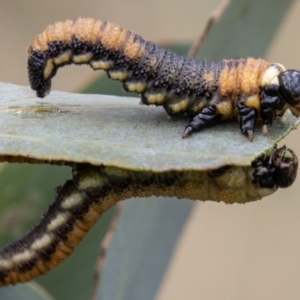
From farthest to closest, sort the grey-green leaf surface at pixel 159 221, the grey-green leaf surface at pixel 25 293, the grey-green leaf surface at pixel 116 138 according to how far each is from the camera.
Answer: the grey-green leaf surface at pixel 159 221 → the grey-green leaf surface at pixel 25 293 → the grey-green leaf surface at pixel 116 138

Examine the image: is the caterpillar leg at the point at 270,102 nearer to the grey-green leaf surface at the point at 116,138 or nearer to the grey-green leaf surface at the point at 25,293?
the grey-green leaf surface at the point at 116,138

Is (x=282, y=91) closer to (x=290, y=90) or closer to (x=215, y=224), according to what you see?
(x=290, y=90)

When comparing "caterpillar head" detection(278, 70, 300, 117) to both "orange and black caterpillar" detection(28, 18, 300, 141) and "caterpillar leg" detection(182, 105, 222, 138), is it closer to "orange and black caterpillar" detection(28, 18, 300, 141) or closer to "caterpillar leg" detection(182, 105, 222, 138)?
"orange and black caterpillar" detection(28, 18, 300, 141)

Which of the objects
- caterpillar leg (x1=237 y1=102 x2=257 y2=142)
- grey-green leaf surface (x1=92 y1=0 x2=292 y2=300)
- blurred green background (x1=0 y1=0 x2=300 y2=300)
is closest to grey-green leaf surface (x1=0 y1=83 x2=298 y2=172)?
caterpillar leg (x1=237 y1=102 x2=257 y2=142)

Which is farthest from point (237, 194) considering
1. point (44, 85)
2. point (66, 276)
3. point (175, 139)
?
point (66, 276)

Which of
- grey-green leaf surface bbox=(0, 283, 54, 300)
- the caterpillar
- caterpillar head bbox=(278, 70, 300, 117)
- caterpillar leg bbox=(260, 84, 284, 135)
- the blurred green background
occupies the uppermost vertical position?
caterpillar head bbox=(278, 70, 300, 117)

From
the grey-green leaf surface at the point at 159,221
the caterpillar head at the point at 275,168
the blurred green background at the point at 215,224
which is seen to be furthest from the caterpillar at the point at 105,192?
the blurred green background at the point at 215,224
